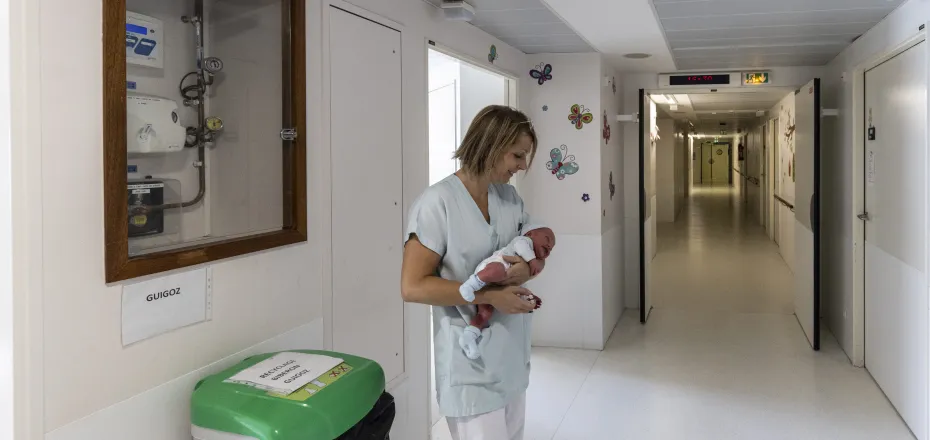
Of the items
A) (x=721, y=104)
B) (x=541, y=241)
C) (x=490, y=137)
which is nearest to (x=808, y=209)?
(x=541, y=241)

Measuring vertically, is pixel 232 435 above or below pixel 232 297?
below

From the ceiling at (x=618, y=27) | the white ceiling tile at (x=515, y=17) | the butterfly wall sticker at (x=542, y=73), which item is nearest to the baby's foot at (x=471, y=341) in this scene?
the ceiling at (x=618, y=27)

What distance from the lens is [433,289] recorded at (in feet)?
5.87

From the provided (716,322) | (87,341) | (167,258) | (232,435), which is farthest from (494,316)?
(716,322)

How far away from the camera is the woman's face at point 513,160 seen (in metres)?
1.95

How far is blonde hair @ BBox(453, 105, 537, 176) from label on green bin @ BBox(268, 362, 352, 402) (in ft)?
2.13

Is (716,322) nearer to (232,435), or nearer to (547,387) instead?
(547,387)

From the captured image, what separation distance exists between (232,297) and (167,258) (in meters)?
0.29

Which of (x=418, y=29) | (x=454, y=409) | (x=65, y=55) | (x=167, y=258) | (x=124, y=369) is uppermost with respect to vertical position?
(x=418, y=29)

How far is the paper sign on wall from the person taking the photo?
5.33ft

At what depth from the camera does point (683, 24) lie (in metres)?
4.09

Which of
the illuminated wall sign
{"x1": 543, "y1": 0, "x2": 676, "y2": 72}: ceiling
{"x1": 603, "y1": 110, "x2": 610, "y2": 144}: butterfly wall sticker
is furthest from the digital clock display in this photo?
{"x1": 603, "y1": 110, "x2": 610, "y2": 144}: butterfly wall sticker

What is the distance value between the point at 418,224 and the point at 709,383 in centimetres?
323

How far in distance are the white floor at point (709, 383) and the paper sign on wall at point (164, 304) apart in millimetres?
2122
